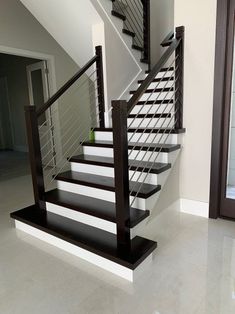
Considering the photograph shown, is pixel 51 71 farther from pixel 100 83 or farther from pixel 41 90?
pixel 100 83

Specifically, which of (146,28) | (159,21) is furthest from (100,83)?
(159,21)

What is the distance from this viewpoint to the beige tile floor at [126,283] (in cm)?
138

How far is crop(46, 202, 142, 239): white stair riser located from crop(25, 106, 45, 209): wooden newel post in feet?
0.44

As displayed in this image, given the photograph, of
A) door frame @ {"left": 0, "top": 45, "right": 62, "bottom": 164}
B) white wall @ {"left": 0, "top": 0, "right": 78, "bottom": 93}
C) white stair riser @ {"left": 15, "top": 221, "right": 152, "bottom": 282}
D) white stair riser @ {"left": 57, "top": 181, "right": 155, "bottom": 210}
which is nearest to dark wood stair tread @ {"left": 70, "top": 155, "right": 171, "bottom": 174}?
white stair riser @ {"left": 57, "top": 181, "right": 155, "bottom": 210}

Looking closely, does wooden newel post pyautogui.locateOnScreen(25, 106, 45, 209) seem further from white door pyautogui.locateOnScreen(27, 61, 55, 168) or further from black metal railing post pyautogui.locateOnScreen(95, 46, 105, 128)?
white door pyautogui.locateOnScreen(27, 61, 55, 168)

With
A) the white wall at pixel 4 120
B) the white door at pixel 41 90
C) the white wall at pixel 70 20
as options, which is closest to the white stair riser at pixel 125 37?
the white wall at pixel 70 20

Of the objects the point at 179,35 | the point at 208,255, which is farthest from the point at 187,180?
the point at 179,35

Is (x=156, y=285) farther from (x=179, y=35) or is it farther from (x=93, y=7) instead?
(x=93, y=7)

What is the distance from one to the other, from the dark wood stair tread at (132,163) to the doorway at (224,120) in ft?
1.82

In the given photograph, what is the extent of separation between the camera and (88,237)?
185 centimetres

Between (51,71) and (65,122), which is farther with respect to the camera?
(65,122)

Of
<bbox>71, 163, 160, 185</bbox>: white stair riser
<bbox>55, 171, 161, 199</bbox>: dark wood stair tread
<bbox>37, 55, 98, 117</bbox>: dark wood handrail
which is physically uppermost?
<bbox>37, 55, 98, 117</bbox>: dark wood handrail

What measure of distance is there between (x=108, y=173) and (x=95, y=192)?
0.25 m

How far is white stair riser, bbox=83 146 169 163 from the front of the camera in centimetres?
227
